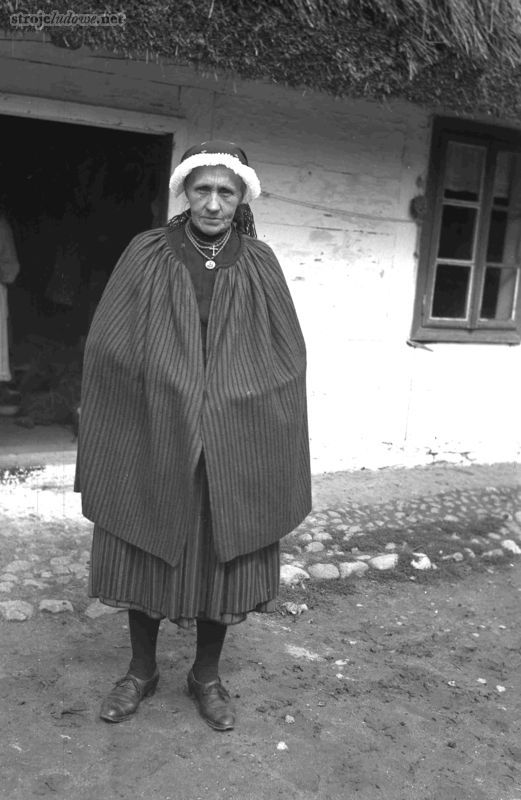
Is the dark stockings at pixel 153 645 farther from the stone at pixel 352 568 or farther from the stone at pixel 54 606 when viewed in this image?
the stone at pixel 352 568

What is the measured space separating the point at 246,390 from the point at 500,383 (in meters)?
4.15

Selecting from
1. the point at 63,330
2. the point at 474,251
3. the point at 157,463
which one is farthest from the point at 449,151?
the point at 157,463

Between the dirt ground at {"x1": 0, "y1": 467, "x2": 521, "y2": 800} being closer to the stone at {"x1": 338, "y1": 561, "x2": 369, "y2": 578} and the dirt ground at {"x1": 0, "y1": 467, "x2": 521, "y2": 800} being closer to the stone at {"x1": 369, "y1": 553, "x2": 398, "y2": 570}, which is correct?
the stone at {"x1": 338, "y1": 561, "x2": 369, "y2": 578}

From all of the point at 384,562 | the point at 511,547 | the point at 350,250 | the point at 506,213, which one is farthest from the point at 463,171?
the point at 384,562

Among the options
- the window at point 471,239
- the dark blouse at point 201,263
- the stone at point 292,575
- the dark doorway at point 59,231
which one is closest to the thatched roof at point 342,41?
the window at point 471,239

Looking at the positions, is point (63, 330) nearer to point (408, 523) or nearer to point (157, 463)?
point (408, 523)

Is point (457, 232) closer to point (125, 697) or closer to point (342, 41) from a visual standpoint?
point (342, 41)

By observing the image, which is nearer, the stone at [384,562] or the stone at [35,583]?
the stone at [35,583]

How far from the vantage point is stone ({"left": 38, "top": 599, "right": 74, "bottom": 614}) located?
364 centimetres

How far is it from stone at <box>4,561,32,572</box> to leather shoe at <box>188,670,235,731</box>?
52.2 inches

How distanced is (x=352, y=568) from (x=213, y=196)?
227 centimetres

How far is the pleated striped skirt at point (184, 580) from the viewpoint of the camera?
2703 mm

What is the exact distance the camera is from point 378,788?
104 inches

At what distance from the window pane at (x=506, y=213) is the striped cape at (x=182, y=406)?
397 centimetres
